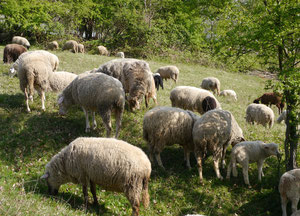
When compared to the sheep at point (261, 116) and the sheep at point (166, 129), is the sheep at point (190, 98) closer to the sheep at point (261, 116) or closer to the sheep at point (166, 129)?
the sheep at point (261, 116)

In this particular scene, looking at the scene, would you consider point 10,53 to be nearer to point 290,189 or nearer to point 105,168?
point 105,168

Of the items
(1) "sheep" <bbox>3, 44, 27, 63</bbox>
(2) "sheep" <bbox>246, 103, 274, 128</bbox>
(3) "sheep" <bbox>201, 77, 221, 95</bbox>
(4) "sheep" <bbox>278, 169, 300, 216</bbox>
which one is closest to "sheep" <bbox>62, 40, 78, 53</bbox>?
(1) "sheep" <bbox>3, 44, 27, 63</bbox>

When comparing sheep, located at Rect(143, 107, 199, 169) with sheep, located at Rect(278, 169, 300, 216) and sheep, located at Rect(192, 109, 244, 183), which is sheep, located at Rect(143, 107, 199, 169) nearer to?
sheep, located at Rect(192, 109, 244, 183)

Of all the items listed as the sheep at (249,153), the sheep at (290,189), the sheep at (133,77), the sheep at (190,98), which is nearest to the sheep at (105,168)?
the sheep at (249,153)

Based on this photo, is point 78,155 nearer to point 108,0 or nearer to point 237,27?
point 237,27

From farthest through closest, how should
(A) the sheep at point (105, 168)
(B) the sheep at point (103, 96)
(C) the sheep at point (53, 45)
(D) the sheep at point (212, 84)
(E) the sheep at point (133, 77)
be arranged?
(C) the sheep at point (53, 45), (D) the sheep at point (212, 84), (E) the sheep at point (133, 77), (B) the sheep at point (103, 96), (A) the sheep at point (105, 168)

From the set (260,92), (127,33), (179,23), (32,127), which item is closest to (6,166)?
(32,127)

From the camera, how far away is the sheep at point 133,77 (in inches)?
354

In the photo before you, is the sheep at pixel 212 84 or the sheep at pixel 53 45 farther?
the sheep at pixel 53 45

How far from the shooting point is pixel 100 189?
628 centimetres

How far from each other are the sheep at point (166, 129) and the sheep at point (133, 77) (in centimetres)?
155

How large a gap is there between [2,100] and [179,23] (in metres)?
28.5

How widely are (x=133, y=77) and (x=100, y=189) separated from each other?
13.3 feet

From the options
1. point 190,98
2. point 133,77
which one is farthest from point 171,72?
point 133,77
